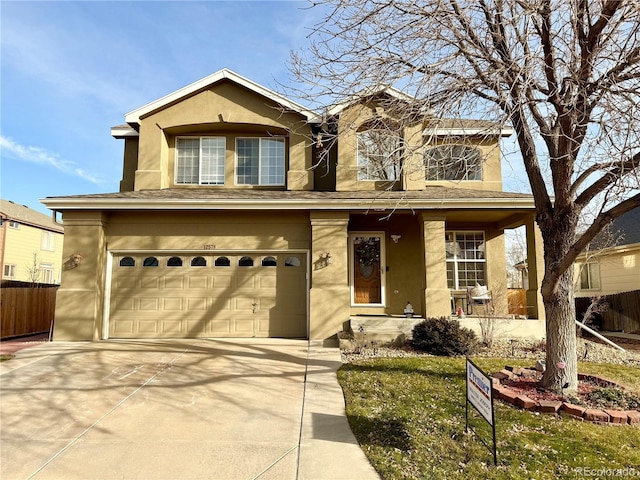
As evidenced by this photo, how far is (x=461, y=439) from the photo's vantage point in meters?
4.59

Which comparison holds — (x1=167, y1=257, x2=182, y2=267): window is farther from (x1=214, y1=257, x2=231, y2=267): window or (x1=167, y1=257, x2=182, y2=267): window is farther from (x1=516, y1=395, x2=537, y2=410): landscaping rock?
(x1=516, y1=395, x2=537, y2=410): landscaping rock

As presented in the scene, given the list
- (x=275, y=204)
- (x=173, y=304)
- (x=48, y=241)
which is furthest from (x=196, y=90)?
(x=48, y=241)

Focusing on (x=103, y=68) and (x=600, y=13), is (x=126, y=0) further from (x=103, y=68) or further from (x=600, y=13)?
(x=600, y=13)

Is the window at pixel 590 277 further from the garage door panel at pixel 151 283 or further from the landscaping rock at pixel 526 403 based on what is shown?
the garage door panel at pixel 151 283

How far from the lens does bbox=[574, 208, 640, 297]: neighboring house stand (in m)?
15.9

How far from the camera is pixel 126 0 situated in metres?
8.59

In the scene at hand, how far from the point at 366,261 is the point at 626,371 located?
6788mm

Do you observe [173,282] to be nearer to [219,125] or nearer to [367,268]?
[219,125]

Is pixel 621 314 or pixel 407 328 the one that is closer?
pixel 407 328

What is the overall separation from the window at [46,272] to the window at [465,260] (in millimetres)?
25114

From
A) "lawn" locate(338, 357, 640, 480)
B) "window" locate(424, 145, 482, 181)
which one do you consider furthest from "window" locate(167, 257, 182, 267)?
"window" locate(424, 145, 482, 181)

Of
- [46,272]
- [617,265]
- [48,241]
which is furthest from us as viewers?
[48,241]

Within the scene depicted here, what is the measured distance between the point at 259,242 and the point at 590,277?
16.0 metres

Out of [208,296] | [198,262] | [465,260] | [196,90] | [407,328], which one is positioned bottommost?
[407,328]
